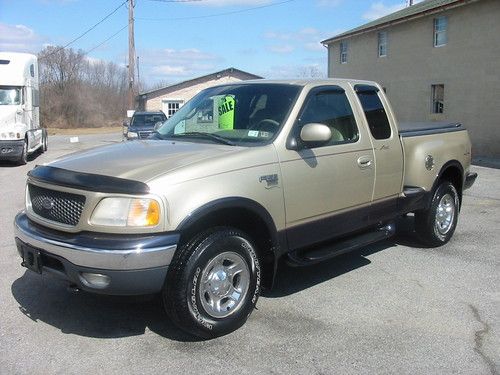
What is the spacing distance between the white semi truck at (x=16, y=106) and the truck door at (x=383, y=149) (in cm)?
1367

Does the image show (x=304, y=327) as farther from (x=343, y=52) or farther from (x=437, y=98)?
(x=343, y=52)

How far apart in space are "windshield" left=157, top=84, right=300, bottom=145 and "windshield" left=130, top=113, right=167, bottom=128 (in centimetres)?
1592

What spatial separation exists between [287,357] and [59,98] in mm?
61890

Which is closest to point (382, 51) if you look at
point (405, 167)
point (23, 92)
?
point (23, 92)

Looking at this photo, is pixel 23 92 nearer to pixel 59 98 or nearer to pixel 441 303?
pixel 441 303

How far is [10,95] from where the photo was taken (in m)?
17.0

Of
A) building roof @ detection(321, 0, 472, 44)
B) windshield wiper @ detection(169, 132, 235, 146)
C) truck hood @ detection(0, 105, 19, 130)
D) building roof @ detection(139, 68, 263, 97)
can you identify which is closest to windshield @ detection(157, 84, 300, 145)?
windshield wiper @ detection(169, 132, 235, 146)

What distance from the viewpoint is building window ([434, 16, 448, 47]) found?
21.5 meters

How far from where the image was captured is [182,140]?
15.8 feet

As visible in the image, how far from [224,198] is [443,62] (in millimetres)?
20102

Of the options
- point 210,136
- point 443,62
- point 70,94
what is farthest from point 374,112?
point 70,94

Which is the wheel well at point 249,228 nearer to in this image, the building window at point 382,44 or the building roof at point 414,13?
the building roof at point 414,13

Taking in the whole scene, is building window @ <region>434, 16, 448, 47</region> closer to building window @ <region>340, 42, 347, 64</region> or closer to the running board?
building window @ <region>340, 42, 347, 64</region>

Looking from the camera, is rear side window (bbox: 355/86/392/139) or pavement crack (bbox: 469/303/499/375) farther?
rear side window (bbox: 355/86/392/139)
